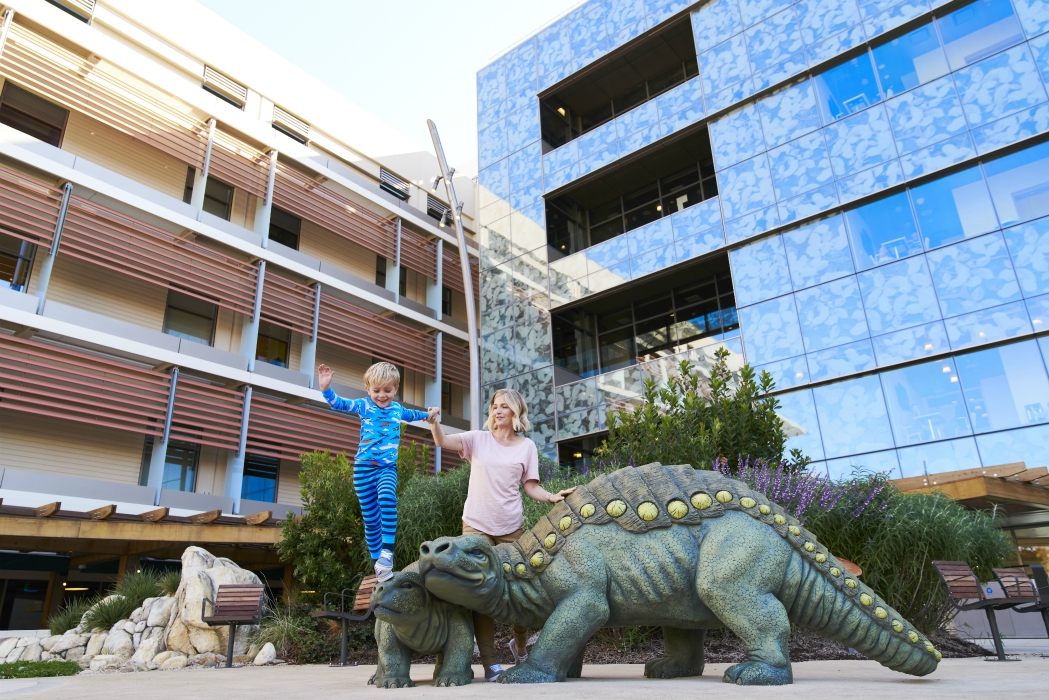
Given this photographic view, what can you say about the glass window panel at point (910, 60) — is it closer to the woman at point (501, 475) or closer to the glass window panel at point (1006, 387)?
the glass window panel at point (1006, 387)

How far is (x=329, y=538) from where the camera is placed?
28.8ft

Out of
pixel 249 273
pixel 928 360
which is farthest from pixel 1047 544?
pixel 249 273

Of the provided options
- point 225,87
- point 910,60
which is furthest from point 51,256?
point 910,60

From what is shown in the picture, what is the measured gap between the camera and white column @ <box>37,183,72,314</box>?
44.9 feet

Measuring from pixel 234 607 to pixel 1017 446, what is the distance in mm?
12372

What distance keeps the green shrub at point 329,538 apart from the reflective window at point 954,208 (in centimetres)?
1194

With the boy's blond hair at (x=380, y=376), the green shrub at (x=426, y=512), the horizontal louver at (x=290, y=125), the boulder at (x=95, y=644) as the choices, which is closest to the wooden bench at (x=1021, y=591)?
the boy's blond hair at (x=380, y=376)

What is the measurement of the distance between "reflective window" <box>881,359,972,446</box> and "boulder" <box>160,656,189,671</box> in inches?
478

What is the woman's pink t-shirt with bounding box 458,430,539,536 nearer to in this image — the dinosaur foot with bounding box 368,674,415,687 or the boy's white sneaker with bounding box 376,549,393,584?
the boy's white sneaker with bounding box 376,549,393,584

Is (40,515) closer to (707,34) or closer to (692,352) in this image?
(692,352)

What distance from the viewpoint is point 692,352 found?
16.2 meters

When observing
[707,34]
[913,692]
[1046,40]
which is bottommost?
[913,692]

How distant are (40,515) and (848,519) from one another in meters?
11.6

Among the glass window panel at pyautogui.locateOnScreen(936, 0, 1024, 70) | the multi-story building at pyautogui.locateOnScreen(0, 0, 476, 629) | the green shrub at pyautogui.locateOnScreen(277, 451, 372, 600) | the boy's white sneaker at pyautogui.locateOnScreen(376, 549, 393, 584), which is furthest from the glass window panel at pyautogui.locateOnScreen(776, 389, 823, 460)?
the boy's white sneaker at pyautogui.locateOnScreen(376, 549, 393, 584)
